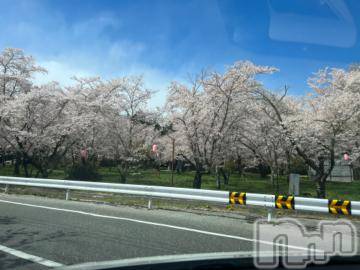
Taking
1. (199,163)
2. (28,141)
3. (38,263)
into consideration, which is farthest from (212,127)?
(38,263)

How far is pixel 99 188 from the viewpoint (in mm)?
14523

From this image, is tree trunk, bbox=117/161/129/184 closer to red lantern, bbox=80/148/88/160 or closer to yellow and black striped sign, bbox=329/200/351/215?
red lantern, bbox=80/148/88/160

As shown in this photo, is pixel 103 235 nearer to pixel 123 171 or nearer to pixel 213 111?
pixel 213 111

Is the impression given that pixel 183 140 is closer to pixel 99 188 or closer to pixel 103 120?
pixel 103 120

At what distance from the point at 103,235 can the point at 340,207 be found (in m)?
5.55

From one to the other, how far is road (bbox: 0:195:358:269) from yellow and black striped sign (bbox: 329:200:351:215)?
2027mm

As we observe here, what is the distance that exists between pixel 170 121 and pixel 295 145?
8.58m

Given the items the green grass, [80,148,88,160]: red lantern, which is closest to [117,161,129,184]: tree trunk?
the green grass

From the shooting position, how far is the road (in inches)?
231

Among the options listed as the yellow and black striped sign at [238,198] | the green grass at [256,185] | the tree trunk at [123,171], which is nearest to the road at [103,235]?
the yellow and black striped sign at [238,198]

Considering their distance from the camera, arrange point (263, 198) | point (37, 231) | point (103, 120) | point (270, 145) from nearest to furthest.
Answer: point (37, 231) < point (263, 198) < point (270, 145) < point (103, 120)

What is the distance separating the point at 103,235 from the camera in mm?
7406

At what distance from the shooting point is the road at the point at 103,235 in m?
5.87

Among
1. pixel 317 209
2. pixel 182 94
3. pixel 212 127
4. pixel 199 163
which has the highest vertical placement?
pixel 182 94
